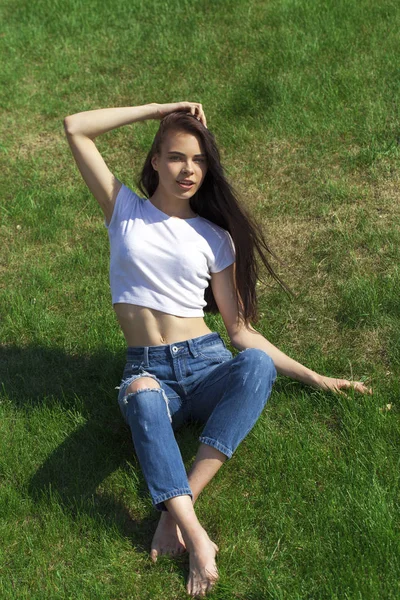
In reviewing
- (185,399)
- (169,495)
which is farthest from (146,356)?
(169,495)

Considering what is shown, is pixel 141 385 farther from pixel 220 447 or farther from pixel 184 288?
pixel 184 288

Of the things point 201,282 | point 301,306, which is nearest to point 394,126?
point 301,306

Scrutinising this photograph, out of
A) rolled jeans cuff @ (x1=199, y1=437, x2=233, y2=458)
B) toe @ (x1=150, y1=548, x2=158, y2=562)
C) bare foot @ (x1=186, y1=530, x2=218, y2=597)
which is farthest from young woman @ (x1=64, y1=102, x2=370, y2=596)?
bare foot @ (x1=186, y1=530, x2=218, y2=597)

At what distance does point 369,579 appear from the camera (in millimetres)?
3092

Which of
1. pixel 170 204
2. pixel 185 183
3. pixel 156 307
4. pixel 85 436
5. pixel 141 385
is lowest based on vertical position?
pixel 85 436

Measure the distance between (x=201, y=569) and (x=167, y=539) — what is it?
25cm

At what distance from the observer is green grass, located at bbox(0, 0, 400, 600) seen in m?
3.37

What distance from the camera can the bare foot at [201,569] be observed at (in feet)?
10.5

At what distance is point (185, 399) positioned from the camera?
3861 mm

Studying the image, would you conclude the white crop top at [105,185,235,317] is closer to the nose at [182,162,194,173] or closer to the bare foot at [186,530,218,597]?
the nose at [182,162,194,173]

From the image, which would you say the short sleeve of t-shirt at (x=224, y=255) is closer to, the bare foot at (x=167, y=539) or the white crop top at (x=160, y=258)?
the white crop top at (x=160, y=258)

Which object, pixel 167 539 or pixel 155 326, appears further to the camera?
pixel 155 326

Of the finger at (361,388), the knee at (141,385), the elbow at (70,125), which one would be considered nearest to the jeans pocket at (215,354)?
the knee at (141,385)

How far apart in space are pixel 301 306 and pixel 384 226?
36.4 inches
